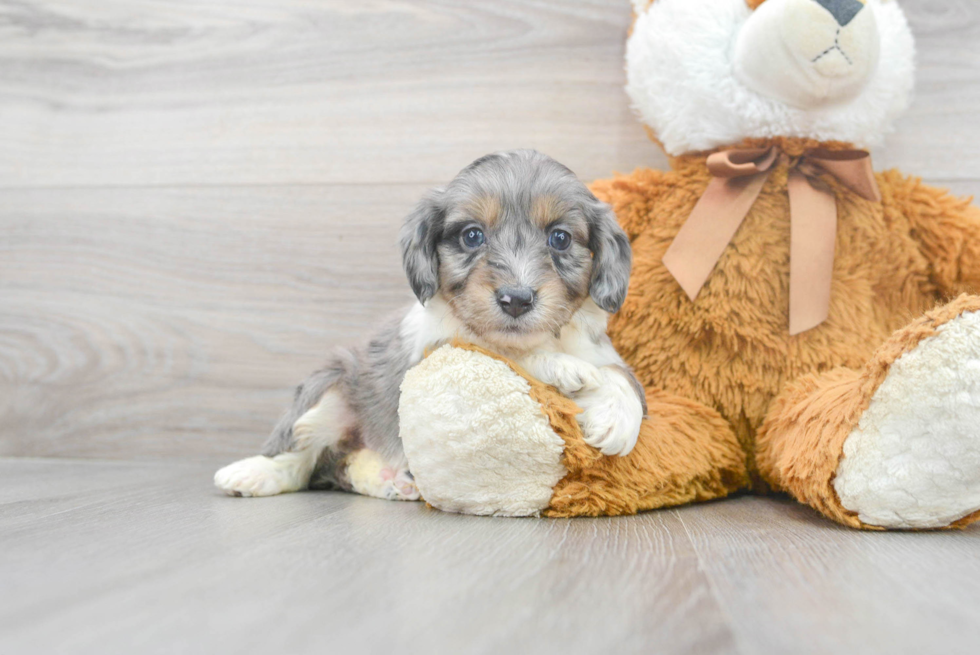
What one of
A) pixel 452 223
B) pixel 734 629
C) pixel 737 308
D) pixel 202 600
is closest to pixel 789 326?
pixel 737 308

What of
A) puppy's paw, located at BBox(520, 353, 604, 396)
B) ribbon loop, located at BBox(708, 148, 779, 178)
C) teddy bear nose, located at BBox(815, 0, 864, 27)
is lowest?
puppy's paw, located at BBox(520, 353, 604, 396)

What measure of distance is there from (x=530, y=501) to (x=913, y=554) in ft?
2.18

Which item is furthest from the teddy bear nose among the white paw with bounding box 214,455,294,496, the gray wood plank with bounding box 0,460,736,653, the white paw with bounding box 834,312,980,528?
the white paw with bounding box 214,455,294,496

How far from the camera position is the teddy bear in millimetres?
1573

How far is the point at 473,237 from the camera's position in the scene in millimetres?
1577

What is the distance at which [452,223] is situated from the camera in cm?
158

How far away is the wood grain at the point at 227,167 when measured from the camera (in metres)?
2.39

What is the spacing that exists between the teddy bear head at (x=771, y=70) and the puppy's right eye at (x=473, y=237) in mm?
688

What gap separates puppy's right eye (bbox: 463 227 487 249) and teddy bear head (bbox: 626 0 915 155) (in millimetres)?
688

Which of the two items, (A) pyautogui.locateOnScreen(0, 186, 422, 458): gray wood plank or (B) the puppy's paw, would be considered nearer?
(B) the puppy's paw

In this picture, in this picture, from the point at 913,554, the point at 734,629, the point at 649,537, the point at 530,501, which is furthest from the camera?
the point at 530,501

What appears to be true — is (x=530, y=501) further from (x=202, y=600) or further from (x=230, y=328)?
(x=230, y=328)

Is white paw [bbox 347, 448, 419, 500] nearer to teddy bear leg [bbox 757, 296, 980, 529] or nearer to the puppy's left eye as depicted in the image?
the puppy's left eye

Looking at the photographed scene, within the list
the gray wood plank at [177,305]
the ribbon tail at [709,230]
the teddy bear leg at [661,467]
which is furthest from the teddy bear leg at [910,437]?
the gray wood plank at [177,305]
